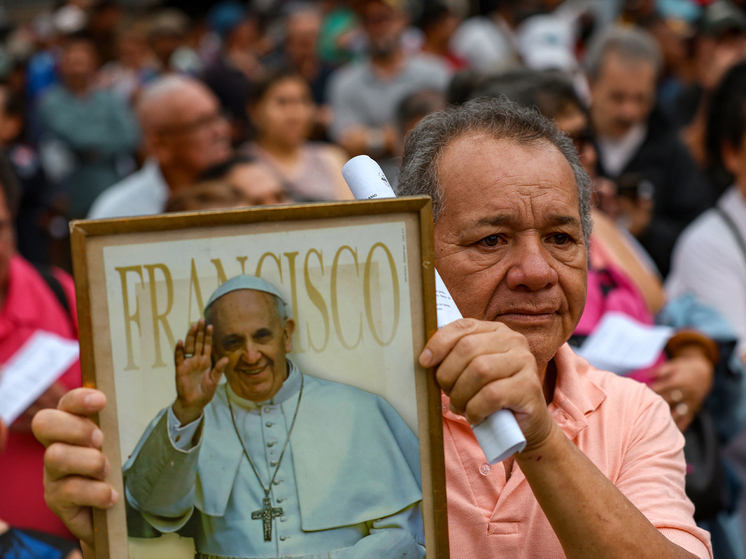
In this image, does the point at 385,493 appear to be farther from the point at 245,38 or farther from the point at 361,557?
the point at 245,38

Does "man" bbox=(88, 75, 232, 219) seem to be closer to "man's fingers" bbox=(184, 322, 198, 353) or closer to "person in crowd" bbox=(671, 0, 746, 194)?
"man's fingers" bbox=(184, 322, 198, 353)

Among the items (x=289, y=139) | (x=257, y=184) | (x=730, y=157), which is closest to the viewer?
(x=730, y=157)

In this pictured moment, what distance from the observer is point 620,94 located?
4.61 m

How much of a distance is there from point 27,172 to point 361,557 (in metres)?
6.43

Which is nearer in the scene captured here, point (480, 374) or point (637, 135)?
point (480, 374)

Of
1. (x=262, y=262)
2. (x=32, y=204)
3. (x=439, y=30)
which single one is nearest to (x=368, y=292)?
(x=262, y=262)

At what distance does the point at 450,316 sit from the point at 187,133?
3.60 meters

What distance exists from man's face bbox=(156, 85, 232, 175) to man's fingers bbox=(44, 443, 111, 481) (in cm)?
351

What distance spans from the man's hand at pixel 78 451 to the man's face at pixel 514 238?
0.66 meters

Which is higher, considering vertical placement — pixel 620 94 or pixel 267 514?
pixel 620 94

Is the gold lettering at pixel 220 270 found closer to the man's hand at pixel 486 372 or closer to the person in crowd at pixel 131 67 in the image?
the man's hand at pixel 486 372

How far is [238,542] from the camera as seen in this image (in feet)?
3.87

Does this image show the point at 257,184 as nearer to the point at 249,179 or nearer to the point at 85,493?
the point at 249,179

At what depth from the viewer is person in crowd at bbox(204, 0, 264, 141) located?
776 cm
